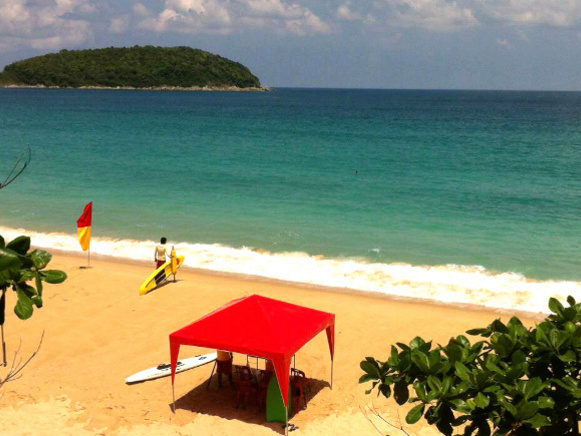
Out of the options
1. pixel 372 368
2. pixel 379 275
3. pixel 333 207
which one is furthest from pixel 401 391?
pixel 333 207

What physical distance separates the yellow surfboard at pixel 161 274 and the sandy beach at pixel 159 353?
1.01 feet

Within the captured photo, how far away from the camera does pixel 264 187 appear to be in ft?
114

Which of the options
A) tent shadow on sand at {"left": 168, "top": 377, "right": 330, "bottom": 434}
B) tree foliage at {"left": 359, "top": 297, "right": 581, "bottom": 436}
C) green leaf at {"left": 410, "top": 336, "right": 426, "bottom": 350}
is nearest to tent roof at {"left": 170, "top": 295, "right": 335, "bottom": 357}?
tent shadow on sand at {"left": 168, "top": 377, "right": 330, "bottom": 434}

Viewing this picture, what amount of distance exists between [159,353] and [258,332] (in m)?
3.91

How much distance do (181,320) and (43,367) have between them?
3399 millimetres

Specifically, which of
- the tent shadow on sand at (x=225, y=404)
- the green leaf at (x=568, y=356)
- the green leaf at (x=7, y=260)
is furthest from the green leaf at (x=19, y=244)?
the tent shadow on sand at (x=225, y=404)

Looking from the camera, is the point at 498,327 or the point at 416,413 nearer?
the point at 416,413

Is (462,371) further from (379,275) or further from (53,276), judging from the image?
(379,275)

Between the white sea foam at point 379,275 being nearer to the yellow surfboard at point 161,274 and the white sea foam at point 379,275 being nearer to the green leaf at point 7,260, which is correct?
the yellow surfboard at point 161,274

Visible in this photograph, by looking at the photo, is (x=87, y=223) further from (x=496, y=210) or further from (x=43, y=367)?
(x=496, y=210)

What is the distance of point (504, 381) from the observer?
12.2 ft

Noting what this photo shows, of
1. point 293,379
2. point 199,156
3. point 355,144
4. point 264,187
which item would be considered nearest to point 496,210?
point 264,187

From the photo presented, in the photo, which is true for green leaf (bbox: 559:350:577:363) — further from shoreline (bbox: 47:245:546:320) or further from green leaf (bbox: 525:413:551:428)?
shoreline (bbox: 47:245:546:320)

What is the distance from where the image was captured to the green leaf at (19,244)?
3643 mm
